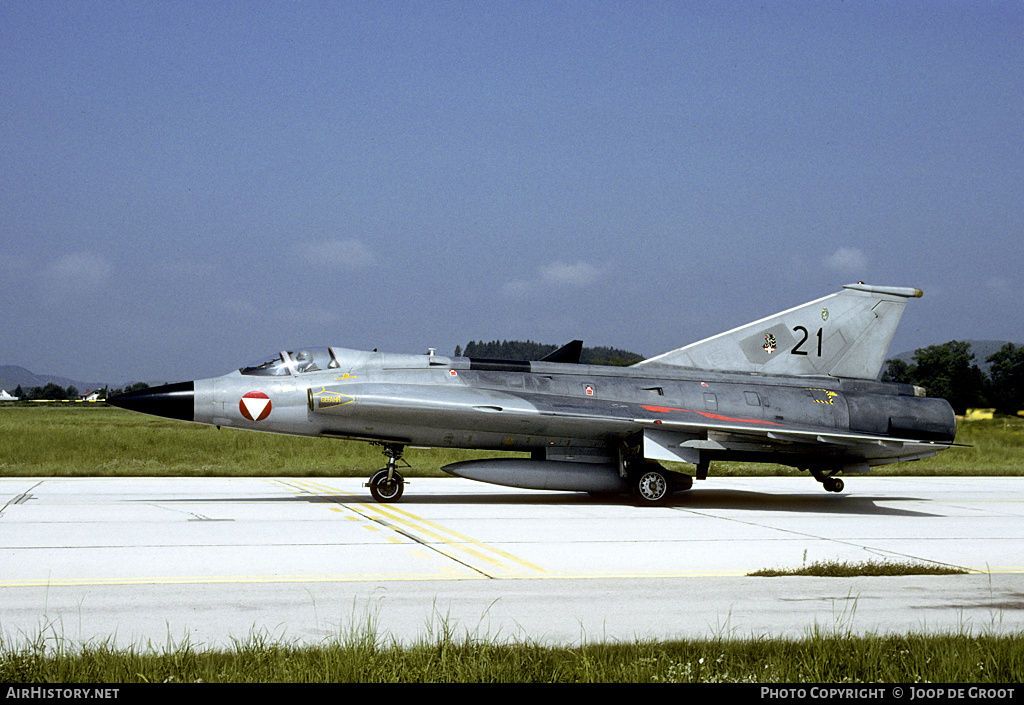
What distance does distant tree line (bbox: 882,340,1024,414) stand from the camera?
110500 millimetres

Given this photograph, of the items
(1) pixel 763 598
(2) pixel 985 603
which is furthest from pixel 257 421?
(2) pixel 985 603

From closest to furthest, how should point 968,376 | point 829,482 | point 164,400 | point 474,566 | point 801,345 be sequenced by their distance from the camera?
point 474,566 → point 164,400 → point 801,345 → point 829,482 → point 968,376

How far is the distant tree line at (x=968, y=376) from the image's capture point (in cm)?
11050

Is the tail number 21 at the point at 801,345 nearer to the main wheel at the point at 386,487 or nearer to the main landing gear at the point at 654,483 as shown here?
the main landing gear at the point at 654,483

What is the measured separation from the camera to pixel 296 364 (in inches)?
662

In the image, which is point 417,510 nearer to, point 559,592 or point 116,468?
point 559,592

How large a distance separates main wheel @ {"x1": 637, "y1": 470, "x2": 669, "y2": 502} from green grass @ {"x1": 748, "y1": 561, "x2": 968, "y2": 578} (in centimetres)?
739

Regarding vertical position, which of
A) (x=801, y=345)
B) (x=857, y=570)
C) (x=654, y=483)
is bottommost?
(x=857, y=570)

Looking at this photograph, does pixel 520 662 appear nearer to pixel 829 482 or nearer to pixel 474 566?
pixel 474 566

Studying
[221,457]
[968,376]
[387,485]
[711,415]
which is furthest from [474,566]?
[968,376]

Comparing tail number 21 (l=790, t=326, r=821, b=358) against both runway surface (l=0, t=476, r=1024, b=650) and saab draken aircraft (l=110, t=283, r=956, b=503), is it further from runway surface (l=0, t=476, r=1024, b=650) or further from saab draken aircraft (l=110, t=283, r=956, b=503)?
runway surface (l=0, t=476, r=1024, b=650)

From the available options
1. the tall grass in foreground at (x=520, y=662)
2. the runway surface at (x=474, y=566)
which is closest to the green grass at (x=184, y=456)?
the runway surface at (x=474, y=566)

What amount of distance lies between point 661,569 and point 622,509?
6.95 meters

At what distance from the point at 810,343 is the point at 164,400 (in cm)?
1280
